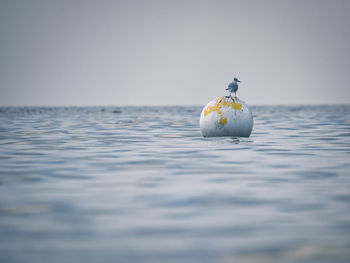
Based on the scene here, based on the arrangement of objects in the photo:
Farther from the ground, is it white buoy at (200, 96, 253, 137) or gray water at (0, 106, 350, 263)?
white buoy at (200, 96, 253, 137)

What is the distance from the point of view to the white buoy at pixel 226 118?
727 inches

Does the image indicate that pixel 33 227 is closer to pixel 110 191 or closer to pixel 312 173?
pixel 110 191

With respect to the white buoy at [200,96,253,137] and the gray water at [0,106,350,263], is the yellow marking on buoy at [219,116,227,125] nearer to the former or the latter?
the white buoy at [200,96,253,137]

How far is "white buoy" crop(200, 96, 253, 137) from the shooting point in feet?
60.5

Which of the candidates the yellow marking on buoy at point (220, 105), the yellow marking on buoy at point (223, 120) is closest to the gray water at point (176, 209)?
the yellow marking on buoy at point (223, 120)

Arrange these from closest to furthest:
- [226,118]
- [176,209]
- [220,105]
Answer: [176,209], [226,118], [220,105]

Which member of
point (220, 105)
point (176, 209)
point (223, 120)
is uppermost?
point (220, 105)

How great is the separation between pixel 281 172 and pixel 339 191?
232 centimetres

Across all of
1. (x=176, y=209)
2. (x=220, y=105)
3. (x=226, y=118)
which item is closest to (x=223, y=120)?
(x=226, y=118)

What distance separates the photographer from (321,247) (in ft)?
17.6

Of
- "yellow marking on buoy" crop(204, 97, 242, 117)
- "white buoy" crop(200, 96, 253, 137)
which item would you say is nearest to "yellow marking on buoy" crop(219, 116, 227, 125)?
"white buoy" crop(200, 96, 253, 137)

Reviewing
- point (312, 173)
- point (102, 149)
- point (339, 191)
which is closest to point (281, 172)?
point (312, 173)

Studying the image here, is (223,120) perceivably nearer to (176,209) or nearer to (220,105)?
(220,105)

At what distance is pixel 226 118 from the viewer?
18453 mm
